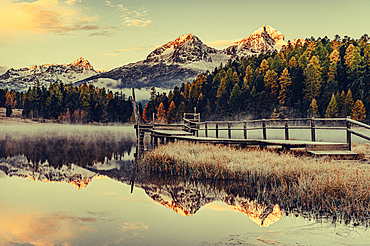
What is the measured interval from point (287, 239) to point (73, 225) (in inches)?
192

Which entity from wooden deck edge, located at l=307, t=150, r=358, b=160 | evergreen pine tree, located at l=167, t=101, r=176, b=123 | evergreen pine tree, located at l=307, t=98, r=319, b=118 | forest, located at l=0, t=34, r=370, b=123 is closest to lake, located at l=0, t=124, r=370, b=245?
wooden deck edge, located at l=307, t=150, r=358, b=160

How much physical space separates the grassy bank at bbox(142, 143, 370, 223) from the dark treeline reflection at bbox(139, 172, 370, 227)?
0.02 metres

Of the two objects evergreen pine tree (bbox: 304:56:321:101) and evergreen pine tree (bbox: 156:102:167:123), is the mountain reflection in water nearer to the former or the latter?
evergreen pine tree (bbox: 304:56:321:101)

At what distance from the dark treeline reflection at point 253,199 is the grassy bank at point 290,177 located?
1.0 inches

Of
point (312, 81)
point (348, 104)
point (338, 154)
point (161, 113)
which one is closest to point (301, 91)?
point (312, 81)

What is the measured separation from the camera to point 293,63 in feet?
350

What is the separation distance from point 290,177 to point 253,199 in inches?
71.5

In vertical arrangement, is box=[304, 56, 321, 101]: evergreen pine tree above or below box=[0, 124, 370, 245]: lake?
above

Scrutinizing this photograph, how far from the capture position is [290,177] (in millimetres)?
10906

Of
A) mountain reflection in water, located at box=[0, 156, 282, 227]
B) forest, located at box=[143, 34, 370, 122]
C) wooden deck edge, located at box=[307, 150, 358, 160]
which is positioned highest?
forest, located at box=[143, 34, 370, 122]

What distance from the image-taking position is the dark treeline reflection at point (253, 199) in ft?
25.6

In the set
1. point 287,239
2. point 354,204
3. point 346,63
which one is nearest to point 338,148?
point 354,204

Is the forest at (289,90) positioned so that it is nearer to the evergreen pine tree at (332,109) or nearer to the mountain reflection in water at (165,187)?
the evergreen pine tree at (332,109)

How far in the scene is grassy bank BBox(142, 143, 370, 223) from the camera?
843 cm
